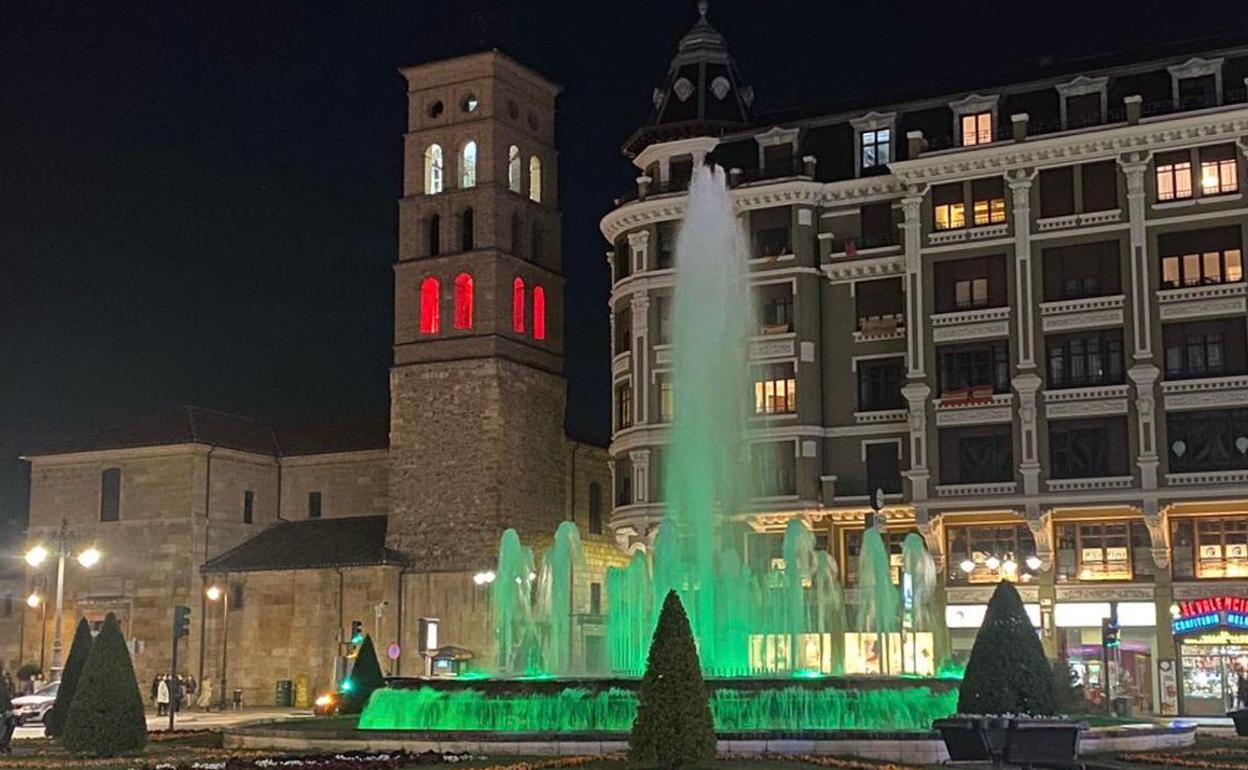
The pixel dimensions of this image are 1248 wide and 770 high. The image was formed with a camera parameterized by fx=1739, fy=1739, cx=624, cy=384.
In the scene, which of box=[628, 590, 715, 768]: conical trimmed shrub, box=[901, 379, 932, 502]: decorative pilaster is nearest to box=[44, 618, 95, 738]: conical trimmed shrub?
box=[628, 590, 715, 768]: conical trimmed shrub

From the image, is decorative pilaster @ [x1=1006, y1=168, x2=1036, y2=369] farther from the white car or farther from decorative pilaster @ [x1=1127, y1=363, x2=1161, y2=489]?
the white car

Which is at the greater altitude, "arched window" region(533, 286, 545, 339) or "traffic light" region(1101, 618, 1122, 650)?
"arched window" region(533, 286, 545, 339)

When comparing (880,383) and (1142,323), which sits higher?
(1142,323)

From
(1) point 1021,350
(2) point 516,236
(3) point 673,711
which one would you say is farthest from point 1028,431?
(3) point 673,711

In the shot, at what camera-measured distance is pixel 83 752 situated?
1219 inches

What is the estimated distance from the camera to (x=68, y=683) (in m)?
39.9

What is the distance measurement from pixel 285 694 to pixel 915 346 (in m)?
29.0

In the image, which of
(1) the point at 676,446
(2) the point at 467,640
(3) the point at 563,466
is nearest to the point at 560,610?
(1) the point at 676,446

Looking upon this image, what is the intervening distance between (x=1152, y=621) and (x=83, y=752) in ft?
113

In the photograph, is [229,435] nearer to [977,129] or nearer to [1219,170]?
[977,129]

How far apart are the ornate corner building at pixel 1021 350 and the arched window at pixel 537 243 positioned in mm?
13970

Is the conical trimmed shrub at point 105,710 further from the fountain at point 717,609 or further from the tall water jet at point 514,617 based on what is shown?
the tall water jet at point 514,617

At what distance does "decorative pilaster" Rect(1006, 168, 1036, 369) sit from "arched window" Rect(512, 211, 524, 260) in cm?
2501

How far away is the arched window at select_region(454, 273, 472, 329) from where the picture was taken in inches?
2859
